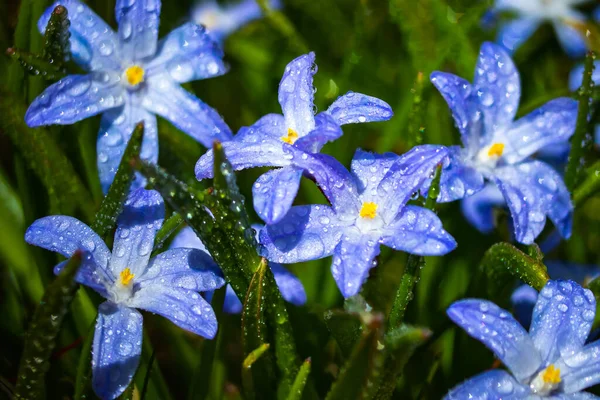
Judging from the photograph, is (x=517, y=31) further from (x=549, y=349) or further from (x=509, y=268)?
(x=549, y=349)

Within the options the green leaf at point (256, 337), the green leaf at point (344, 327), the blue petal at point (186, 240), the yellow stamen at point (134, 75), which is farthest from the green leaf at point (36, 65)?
the green leaf at point (344, 327)

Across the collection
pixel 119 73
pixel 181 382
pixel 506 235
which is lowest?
pixel 181 382

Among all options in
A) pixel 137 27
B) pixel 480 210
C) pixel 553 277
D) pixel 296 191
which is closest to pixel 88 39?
pixel 137 27

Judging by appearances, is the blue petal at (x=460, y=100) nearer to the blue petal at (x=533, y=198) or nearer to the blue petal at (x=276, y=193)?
the blue petal at (x=533, y=198)

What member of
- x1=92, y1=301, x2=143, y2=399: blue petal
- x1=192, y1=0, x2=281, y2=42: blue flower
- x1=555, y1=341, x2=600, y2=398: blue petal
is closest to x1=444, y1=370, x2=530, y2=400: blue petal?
x1=555, y1=341, x2=600, y2=398: blue petal

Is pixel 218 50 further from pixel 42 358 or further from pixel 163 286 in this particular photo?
pixel 42 358

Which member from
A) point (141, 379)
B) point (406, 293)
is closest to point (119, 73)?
point (141, 379)

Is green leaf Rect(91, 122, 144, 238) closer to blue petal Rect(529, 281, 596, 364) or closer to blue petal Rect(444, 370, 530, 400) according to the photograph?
blue petal Rect(444, 370, 530, 400)
